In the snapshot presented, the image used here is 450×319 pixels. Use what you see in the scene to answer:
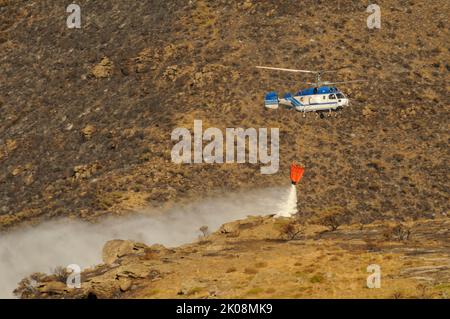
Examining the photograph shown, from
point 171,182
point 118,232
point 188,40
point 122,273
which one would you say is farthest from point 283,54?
point 122,273

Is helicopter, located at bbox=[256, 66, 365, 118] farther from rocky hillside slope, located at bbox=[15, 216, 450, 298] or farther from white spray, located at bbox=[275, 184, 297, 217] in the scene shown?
rocky hillside slope, located at bbox=[15, 216, 450, 298]

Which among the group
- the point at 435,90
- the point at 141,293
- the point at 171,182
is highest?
the point at 435,90

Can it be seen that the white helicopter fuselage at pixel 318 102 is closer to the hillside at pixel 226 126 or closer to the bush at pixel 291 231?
the hillside at pixel 226 126

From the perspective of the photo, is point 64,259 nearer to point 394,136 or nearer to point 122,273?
point 122,273

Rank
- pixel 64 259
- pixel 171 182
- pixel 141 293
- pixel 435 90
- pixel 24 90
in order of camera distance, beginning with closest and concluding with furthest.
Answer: pixel 141 293
pixel 64 259
pixel 171 182
pixel 435 90
pixel 24 90

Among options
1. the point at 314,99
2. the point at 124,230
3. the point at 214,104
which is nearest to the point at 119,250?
the point at 124,230

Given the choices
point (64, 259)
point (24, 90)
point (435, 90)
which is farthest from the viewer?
point (24, 90)

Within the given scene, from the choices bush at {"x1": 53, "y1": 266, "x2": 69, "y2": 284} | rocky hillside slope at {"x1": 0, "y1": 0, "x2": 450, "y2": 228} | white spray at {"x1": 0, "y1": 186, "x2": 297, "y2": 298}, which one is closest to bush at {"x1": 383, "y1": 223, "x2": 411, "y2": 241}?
rocky hillside slope at {"x1": 0, "y1": 0, "x2": 450, "y2": 228}

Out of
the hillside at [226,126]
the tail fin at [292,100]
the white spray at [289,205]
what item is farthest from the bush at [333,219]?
the tail fin at [292,100]
